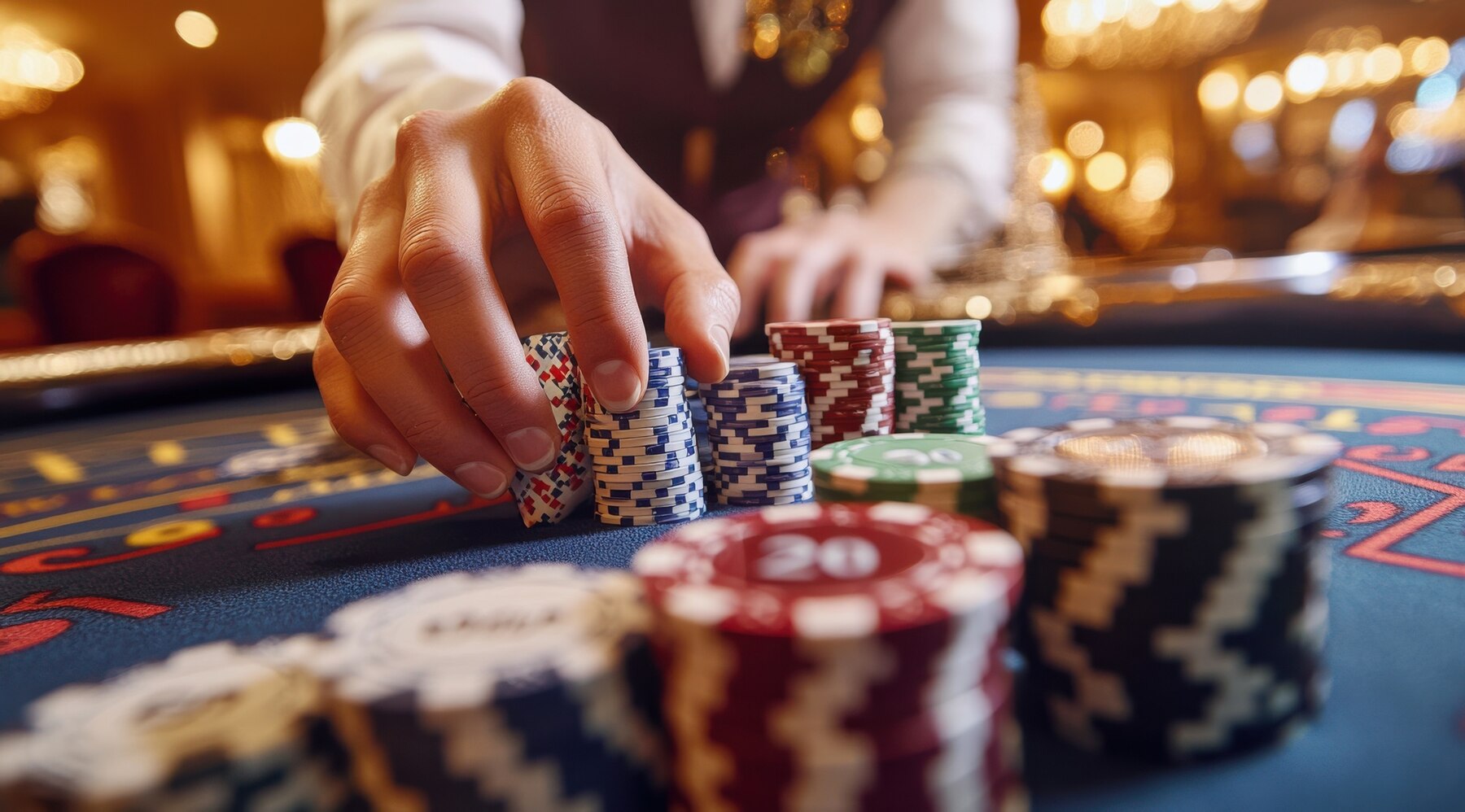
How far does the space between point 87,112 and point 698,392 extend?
38.6ft

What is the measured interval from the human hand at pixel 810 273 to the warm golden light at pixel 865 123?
8.51 meters

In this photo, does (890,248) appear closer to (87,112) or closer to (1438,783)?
(1438,783)

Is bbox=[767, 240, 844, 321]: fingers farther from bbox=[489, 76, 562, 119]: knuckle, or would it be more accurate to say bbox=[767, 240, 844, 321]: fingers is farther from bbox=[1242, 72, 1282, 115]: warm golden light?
bbox=[1242, 72, 1282, 115]: warm golden light

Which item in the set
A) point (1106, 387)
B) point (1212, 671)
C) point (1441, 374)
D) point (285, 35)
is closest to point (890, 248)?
point (1106, 387)

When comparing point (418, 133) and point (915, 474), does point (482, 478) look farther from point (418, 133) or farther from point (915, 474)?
point (915, 474)

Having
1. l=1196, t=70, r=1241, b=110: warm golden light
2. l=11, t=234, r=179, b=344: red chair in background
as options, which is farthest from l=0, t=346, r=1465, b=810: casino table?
l=1196, t=70, r=1241, b=110: warm golden light

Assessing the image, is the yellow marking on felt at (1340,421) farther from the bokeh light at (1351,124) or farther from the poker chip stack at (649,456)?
the bokeh light at (1351,124)

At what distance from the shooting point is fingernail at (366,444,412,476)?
5.07 feet

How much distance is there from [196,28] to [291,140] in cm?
157

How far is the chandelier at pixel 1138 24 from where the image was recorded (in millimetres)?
7805

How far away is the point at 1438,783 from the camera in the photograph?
2.10 ft

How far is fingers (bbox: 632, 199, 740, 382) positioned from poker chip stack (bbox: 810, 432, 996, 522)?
37 cm

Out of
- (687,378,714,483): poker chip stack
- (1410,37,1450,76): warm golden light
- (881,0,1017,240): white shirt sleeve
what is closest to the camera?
(687,378,714,483): poker chip stack

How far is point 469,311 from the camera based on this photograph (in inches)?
52.0
